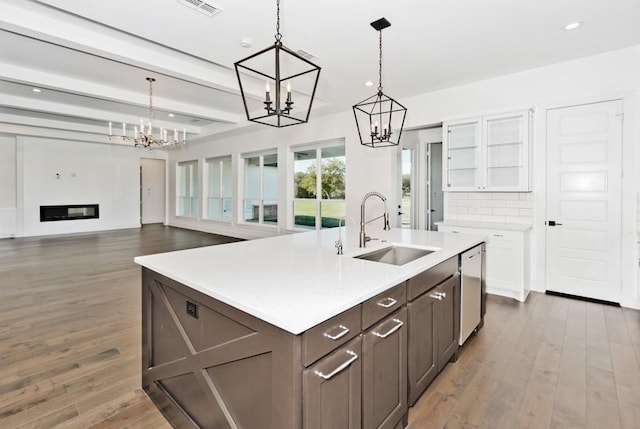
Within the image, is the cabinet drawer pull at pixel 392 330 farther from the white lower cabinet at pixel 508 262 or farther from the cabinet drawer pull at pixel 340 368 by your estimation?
the white lower cabinet at pixel 508 262

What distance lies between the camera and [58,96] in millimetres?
6066

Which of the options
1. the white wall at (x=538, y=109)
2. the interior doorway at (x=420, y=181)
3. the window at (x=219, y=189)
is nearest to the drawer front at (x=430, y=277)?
the white wall at (x=538, y=109)

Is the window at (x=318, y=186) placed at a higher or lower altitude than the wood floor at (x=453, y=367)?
higher

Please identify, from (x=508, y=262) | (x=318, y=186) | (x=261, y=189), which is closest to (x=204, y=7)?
(x=508, y=262)

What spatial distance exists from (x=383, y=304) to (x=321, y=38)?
2.93m

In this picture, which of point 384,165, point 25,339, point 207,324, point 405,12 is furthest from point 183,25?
point 384,165

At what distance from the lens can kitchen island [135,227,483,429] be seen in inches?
44.6

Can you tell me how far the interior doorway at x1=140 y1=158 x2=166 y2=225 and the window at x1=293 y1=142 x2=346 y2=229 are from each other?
6.68 meters

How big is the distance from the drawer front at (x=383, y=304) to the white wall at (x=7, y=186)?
10.9 meters

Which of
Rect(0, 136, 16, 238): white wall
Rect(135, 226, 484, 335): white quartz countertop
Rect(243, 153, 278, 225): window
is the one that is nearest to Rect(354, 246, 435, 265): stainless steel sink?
Rect(135, 226, 484, 335): white quartz countertop

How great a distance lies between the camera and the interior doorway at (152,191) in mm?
11562

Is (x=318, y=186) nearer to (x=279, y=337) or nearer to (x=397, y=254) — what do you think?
(x=397, y=254)

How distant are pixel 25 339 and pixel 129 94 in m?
4.33

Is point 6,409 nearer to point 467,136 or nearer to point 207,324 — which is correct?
point 207,324
